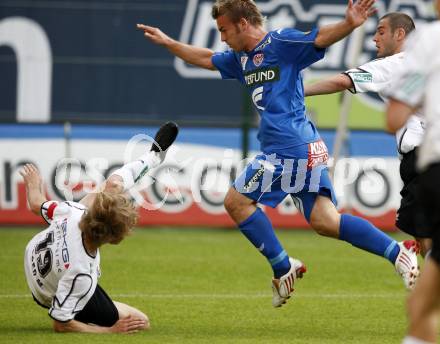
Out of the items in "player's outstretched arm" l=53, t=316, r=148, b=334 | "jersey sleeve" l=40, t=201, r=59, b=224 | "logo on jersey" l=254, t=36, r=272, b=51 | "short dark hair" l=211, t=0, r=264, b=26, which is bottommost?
"player's outstretched arm" l=53, t=316, r=148, b=334

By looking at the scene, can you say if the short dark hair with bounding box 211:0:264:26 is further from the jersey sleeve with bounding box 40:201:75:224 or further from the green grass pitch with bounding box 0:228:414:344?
the green grass pitch with bounding box 0:228:414:344

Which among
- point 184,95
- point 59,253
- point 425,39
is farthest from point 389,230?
point 425,39

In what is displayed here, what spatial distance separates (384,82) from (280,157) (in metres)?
0.89

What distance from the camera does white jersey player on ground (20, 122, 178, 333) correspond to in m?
6.11

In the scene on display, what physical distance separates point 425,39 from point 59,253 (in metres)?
2.83

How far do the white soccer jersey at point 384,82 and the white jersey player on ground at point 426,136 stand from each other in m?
2.59

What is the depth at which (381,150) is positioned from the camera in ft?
42.6

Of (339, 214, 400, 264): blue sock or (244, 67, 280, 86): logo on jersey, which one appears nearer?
(339, 214, 400, 264): blue sock

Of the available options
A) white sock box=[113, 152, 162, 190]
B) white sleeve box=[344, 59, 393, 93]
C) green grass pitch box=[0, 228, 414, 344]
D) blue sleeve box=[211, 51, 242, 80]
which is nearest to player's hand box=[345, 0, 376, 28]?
white sleeve box=[344, 59, 393, 93]

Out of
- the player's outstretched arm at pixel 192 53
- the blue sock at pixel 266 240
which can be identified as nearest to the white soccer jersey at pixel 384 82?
the blue sock at pixel 266 240

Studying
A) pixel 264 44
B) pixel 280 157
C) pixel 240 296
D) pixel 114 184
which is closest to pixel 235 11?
pixel 264 44

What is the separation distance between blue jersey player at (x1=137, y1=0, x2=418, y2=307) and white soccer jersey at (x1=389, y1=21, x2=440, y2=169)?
2.71m

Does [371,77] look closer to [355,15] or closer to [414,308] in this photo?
[355,15]

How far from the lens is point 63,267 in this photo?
20.3 ft
